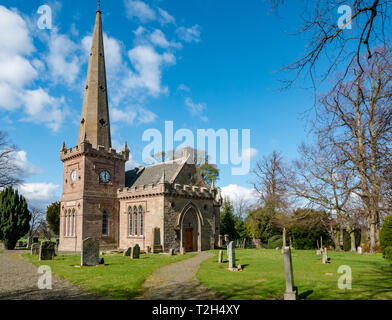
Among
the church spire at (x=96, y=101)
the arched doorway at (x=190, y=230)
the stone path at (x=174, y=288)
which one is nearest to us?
the stone path at (x=174, y=288)

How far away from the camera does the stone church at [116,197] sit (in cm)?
2909

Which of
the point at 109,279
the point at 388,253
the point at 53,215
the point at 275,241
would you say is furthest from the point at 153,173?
the point at 388,253

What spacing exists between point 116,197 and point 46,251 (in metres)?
12.7

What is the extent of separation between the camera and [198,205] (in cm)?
3155

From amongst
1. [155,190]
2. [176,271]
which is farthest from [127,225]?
[176,271]

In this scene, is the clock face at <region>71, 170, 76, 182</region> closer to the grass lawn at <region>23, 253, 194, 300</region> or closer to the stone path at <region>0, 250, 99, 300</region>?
the grass lawn at <region>23, 253, 194, 300</region>

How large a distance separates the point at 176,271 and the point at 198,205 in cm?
1599

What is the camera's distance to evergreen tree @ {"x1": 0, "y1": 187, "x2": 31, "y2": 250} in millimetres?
33438

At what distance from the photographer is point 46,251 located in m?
Result: 20.6

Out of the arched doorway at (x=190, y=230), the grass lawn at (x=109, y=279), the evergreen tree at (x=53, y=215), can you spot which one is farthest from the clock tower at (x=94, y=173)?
the grass lawn at (x=109, y=279)

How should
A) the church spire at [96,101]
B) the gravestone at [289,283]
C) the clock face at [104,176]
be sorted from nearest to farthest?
the gravestone at [289,283] → the clock face at [104,176] → the church spire at [96,101]

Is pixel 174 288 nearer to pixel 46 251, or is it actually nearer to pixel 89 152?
pixel 46 251

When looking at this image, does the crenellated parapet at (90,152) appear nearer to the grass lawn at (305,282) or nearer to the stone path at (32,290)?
the stone path at (32,290)
